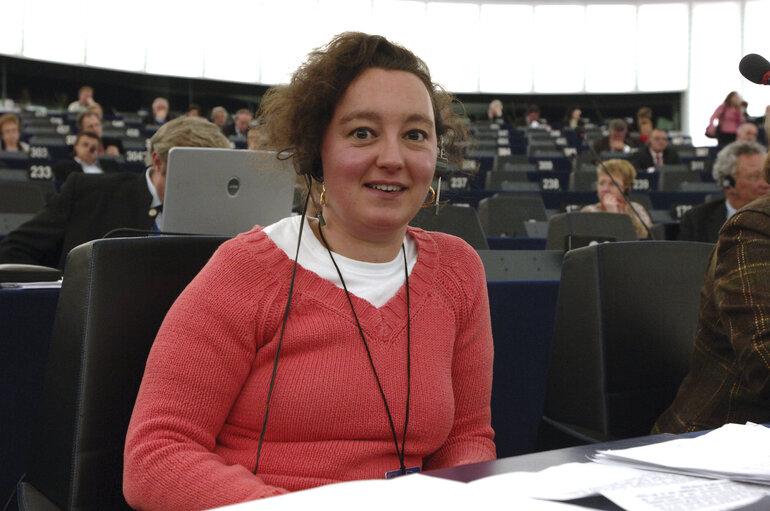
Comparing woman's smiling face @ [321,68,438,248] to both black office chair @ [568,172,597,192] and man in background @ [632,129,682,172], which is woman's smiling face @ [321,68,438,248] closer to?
black office chair @ [568,172,597,192]

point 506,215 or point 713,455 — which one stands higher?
point 506,215

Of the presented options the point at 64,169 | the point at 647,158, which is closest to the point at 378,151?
the point at 64,169

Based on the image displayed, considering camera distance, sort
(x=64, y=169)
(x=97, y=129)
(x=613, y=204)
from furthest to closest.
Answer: (x=97, y=129)
(x=64, y=169)
(x=613, y=204)

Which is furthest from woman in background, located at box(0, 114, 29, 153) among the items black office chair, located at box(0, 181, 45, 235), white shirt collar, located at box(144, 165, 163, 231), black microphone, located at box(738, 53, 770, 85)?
black microphone, located at box(738, 53, 770, 85)

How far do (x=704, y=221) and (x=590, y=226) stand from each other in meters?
0.51

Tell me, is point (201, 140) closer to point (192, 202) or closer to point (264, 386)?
point (192, 202)

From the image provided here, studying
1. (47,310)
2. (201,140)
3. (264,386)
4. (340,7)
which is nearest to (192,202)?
(47,310)

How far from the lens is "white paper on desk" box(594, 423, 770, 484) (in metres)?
0.68

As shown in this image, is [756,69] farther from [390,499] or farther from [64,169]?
[64,169]

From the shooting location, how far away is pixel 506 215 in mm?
4895

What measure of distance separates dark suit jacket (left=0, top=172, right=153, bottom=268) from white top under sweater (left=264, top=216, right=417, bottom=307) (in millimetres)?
1672

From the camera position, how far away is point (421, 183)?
115 centimetres

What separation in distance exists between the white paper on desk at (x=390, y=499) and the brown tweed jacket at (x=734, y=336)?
83 centimetres

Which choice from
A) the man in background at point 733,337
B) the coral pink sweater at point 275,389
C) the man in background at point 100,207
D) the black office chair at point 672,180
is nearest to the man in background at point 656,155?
the black office chair at point 672,180
